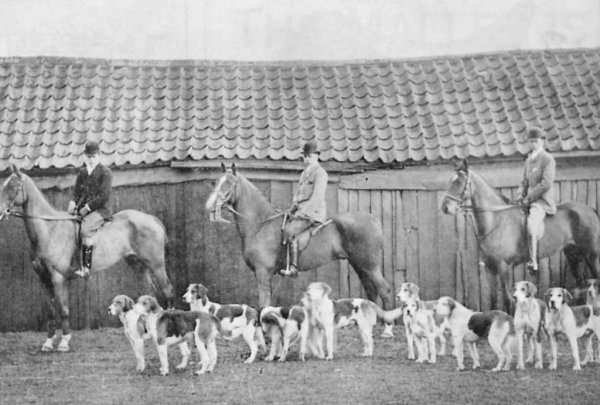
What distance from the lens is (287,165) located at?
14.5 m

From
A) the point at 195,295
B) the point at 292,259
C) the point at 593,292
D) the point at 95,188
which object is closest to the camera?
the point at 195,295

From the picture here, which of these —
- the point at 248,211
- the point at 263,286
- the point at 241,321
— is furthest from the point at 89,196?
the point at 241,321

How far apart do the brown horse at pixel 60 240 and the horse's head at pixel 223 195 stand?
4.64 feet

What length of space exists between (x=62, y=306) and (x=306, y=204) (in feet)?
10.8

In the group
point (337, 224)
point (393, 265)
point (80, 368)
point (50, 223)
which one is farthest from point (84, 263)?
point (393, 265)

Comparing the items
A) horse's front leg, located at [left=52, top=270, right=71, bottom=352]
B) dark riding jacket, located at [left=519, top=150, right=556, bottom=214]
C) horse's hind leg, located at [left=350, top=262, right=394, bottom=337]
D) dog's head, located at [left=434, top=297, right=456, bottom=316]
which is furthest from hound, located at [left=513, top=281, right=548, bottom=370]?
horse's front leg, located at [left=52, top=270, right=71, bottom=352]

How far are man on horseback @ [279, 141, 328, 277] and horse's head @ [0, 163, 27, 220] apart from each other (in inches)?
131

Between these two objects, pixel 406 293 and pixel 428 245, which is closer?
pixel 406 293

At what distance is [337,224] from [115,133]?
3829 mm

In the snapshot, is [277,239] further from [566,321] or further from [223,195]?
[566,321]

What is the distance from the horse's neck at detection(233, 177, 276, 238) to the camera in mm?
12781

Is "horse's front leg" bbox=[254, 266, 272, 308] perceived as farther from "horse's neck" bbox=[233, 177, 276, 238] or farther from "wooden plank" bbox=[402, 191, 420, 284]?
"wooden plank" bbox=[402, 191, 420, 284]

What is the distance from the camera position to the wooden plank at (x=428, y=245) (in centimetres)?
1454

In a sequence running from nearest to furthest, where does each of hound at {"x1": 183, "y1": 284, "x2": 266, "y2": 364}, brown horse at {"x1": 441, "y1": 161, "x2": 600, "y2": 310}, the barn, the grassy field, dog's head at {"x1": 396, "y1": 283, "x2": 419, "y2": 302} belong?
the grassy field
dog's head at {"x1": 396, "y1": 283, "x2": 419, "y2": 302}
hound at {"x1": 183, "y1": 284, "x2": 266, "y2": 364}
brown horse at {"x1": 441, "y1": 161, "x2": 600, "y2": 310}
the barn
